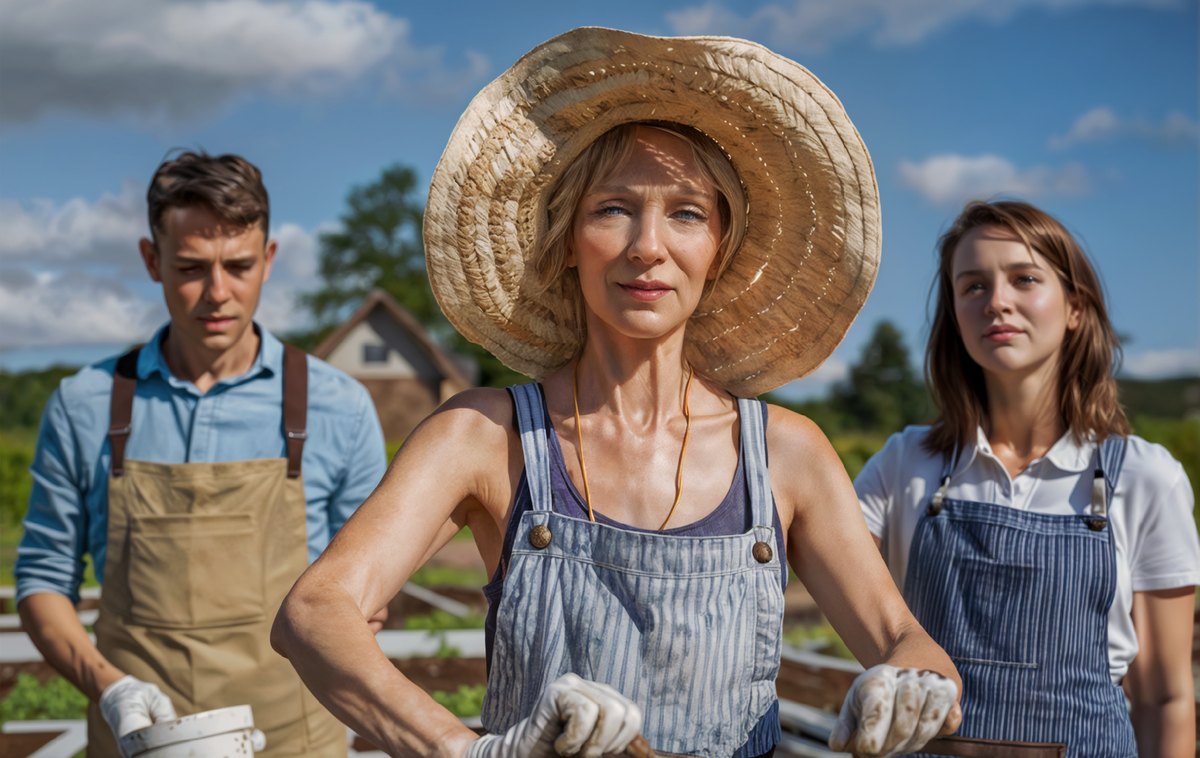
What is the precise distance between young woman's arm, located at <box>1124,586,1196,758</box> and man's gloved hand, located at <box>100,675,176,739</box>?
8.02ft

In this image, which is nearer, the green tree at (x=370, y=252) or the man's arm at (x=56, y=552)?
the man's arm at (x=56, y=552)

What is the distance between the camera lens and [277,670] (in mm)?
2725

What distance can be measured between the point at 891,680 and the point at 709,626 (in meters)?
0.30

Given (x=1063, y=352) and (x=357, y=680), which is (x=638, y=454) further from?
(x=1063, y=352)

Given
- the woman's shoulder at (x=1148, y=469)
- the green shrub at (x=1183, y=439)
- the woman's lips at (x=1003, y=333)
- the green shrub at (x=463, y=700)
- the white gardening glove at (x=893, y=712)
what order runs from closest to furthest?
the white gardening glove at (x=893, y=712)
the woman's shoulder at (x=1148, y=469)
the woman's lips at (x=1003, y=333)
the green shrub at (x=463, y=700)
the green shrub at (x=1183, y=439)

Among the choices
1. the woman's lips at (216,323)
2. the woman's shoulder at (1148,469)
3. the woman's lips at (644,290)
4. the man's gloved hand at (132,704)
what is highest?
the woman's lips at (216,323)

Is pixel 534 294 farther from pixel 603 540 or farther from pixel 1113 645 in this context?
pixel 1113 645

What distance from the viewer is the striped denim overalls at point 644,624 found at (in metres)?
1.50

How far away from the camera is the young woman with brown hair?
2.29m

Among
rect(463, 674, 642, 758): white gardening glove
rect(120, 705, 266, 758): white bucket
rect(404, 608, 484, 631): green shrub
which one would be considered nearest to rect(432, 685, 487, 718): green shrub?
rect(404, 608, 484, 631): green shrub

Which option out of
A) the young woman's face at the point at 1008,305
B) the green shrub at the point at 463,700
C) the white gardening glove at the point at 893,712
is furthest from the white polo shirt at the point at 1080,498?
the green shrub at the point at 463,700

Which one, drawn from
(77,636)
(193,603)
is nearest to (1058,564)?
(193,603)

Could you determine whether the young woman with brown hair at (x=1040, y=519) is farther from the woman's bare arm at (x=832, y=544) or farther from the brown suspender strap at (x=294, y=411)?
the brown suspender strap at (x=294, y=411)

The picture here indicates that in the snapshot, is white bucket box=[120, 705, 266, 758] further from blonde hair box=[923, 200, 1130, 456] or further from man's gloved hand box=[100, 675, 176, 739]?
blonde hair box=[923, 200, 1130, 456]
